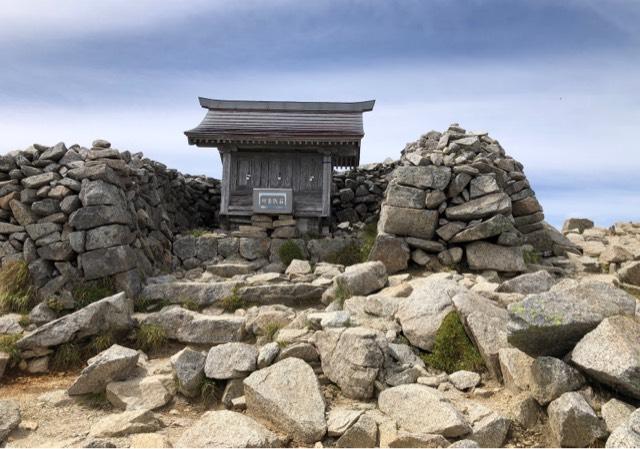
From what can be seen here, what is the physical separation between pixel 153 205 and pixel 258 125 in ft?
16.5

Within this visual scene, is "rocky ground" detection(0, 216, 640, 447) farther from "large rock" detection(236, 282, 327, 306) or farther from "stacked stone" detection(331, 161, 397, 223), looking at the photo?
"stacked stone" detection(331, 161, 397, 223)

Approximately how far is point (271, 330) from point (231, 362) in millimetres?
1477

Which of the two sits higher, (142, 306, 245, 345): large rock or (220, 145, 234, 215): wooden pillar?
→ (220, 145, 234, 215): wooden pillar

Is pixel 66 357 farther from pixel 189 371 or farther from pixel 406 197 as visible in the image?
pixel 406 197

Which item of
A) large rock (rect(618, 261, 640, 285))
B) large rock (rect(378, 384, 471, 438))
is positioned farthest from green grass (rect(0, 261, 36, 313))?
large rock (rect(618, 261, 640, 285))

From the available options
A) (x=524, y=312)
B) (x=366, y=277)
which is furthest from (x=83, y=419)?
(x=524, y=312)

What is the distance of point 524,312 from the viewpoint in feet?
21.8

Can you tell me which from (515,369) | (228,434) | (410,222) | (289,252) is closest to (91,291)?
(289,252)

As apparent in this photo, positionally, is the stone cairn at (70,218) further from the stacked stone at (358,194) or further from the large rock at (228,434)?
the stacked stone at (358,194)

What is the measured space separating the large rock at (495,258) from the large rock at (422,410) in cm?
637

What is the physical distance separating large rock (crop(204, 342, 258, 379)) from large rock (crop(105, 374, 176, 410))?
2.61 ft

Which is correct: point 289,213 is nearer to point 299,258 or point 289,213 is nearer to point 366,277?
point 299,258

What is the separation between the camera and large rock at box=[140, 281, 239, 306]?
12078 mm

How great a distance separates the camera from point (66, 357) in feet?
31.3
